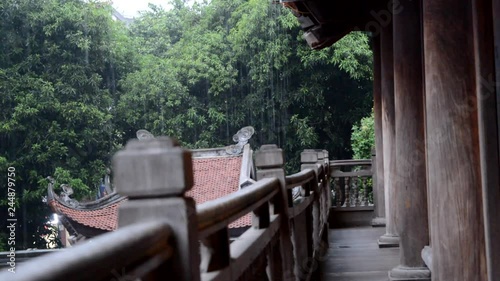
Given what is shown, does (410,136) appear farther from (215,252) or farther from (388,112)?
(215,252)

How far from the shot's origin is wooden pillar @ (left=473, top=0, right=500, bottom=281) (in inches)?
144

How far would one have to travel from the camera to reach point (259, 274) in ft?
9.90

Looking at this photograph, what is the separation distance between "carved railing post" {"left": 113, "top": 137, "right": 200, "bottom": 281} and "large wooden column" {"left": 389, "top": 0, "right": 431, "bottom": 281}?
400cm

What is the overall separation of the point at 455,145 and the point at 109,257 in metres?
2.80

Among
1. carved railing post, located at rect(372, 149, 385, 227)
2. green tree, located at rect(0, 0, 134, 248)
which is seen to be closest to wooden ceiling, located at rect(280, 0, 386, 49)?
carved railing post, located at rect(372, 149, 385, 227)

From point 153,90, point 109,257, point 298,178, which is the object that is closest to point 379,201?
point 298,178

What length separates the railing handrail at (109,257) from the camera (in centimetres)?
99

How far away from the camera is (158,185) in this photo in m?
1.64

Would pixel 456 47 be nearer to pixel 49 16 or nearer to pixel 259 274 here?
pixel 259 274

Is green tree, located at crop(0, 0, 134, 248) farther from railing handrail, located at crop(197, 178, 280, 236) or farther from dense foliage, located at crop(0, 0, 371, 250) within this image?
railing handrail, located at crop(197, 178, 280, 236)

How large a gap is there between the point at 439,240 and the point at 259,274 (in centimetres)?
122

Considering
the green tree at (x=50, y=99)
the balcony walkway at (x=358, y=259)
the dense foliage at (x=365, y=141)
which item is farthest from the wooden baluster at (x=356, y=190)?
the green tree at (x=50, y=99)

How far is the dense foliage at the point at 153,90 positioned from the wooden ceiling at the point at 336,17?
13.5 meters

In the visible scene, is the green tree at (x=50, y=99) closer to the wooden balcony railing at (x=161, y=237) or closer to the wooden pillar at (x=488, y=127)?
the wooden pillar at (x=488, y=127)
